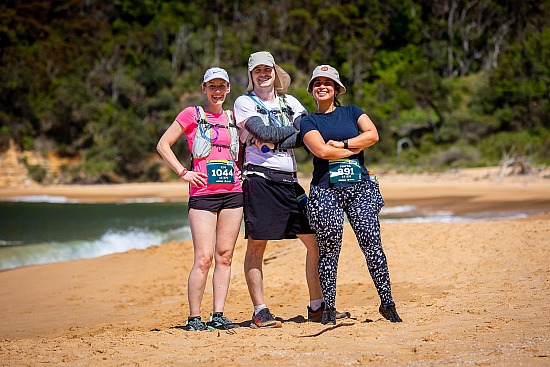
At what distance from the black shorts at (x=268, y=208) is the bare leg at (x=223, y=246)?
0.31ft

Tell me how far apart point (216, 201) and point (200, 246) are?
0.32 metres

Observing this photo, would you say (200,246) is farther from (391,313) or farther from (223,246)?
(391,313)

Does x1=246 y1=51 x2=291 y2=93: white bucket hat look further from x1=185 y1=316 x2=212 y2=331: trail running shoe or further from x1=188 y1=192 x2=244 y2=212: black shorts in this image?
x1=185 y1=316 x2=212 y2=331: trail running shoe

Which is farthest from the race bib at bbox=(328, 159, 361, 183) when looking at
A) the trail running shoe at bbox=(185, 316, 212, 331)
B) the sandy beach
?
the trail running shoe at bbox=(185, 316, 212, 331)

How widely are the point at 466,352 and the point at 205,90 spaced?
249cm

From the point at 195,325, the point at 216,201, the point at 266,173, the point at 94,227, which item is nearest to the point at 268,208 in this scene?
the point at 266,173

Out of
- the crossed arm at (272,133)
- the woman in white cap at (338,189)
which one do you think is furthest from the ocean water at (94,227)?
the woman in white cap at (338,189)

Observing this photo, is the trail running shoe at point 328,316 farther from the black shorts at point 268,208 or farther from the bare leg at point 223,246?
the bare leg at point 223,246

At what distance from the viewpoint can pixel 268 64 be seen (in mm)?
5191

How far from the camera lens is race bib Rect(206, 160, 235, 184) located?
16.8ft

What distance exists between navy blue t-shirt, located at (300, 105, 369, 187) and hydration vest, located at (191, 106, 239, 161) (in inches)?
19.5

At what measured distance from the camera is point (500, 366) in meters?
3.65

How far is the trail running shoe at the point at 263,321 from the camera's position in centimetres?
517

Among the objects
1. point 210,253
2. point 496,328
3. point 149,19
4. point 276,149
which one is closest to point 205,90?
point 276,149
